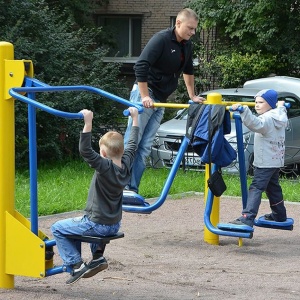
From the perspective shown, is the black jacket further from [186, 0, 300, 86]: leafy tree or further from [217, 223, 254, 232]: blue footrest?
[186, 0, 300, 86]: leafy tree

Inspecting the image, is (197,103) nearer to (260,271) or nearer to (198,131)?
(198,131)

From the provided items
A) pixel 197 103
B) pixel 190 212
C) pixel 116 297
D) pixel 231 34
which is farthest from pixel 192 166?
pixel 231 34

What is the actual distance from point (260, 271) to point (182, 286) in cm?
82

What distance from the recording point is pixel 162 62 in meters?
7.61

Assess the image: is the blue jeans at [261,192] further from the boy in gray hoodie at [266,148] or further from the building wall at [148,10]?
the building wall at [148,10]

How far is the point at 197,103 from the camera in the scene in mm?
7355

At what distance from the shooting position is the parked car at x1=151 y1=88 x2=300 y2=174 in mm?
12914

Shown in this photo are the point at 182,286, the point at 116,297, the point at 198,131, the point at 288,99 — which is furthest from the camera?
the point at 288,99

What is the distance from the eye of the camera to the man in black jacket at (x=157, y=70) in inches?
294

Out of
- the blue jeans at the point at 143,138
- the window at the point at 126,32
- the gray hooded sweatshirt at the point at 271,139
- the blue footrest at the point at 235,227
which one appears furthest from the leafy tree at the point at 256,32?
the blue footrest at the point at 235,227

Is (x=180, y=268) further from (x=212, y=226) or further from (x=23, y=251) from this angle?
(x=23, y=251)

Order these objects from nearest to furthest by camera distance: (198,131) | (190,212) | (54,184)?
(198,131) < (190,212) < (54,184)

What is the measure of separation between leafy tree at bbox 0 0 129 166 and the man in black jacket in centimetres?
530

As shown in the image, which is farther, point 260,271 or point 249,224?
point 249,224
